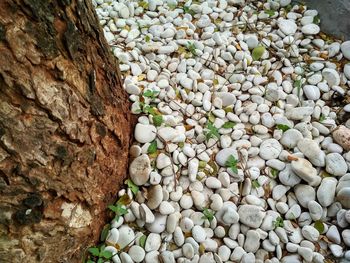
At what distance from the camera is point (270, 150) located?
1.20 meters

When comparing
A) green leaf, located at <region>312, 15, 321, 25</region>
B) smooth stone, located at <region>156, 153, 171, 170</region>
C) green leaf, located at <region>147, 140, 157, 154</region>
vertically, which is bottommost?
smooth stone, located at <region>156, 153, 171, 170</region>

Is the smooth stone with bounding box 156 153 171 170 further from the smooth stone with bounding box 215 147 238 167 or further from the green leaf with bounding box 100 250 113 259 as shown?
the green leaf with bounding box 100 250 113 259

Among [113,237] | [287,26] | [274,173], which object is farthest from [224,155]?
[287,26]

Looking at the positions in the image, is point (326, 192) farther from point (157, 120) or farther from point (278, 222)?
point (157, 120)

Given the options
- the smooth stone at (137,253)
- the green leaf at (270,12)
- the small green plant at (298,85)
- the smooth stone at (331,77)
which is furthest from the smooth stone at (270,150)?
the green leaf at (270,12)

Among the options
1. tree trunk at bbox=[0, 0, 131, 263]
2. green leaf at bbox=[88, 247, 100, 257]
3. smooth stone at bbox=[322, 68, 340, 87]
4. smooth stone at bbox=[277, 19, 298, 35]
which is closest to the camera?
tree trunk at bbox=[0, 0, 131, 263]

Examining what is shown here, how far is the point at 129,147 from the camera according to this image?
116 cm

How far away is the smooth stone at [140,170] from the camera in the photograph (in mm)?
1110

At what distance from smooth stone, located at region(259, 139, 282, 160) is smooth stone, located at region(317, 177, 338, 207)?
0.15 meters

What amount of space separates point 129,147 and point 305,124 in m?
0.51

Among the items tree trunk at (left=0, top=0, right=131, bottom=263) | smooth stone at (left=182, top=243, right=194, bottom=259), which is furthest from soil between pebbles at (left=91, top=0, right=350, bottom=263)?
tree trunk at (left=0, top=0, right=131, bottom=263)

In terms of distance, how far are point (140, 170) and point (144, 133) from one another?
106 mm

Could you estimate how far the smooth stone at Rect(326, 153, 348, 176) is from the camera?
117 centimetres

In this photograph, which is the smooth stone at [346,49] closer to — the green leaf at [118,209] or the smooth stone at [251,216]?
the smooth stone at [251,216]
